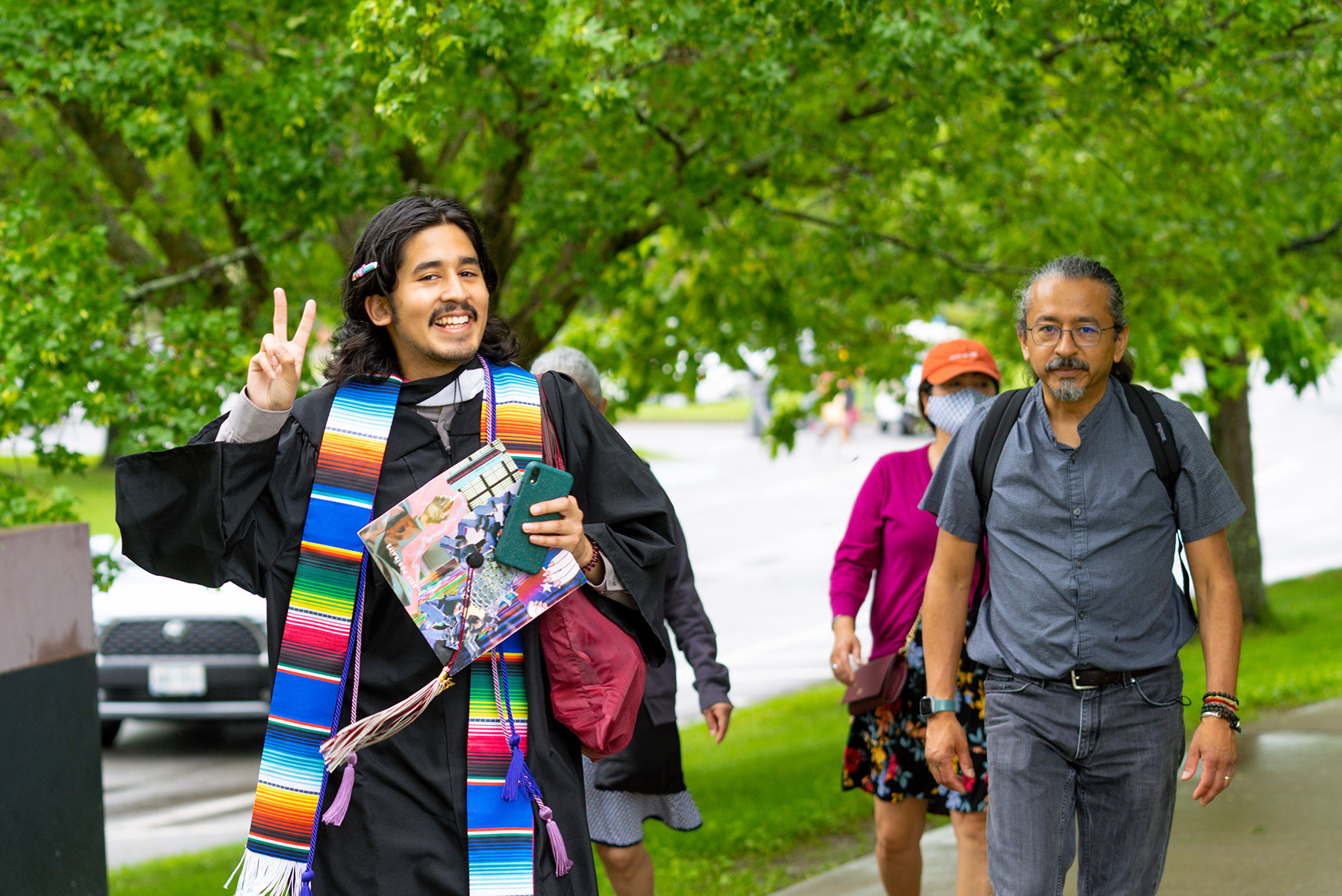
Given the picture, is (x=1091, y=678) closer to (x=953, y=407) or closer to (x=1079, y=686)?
(x=1079, y=686)

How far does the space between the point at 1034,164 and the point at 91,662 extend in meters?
6.05

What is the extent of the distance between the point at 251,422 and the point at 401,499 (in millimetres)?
316

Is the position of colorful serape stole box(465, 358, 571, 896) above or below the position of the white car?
above

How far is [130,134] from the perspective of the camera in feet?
17.3

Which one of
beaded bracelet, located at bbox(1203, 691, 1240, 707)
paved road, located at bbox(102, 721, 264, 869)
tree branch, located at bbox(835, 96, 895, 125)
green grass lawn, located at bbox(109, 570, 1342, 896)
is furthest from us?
paved road, located at bbox(102, 721, 264, 869)

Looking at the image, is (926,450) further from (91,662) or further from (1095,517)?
(91,662)

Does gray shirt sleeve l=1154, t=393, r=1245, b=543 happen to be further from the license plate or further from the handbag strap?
the license plate

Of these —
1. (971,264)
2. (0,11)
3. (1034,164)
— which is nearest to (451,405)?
(0,11)

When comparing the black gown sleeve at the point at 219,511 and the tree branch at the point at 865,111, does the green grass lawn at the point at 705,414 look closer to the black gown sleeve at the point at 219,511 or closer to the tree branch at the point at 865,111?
the tree branch at the point at 865,111

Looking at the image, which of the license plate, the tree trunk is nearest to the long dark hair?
the license plate

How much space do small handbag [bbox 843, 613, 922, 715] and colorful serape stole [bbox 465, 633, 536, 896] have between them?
1922 millimetres

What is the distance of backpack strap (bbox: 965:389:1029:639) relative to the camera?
3418 millimetres

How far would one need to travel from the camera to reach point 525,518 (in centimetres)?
259

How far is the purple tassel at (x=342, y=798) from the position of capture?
2.53 meters
